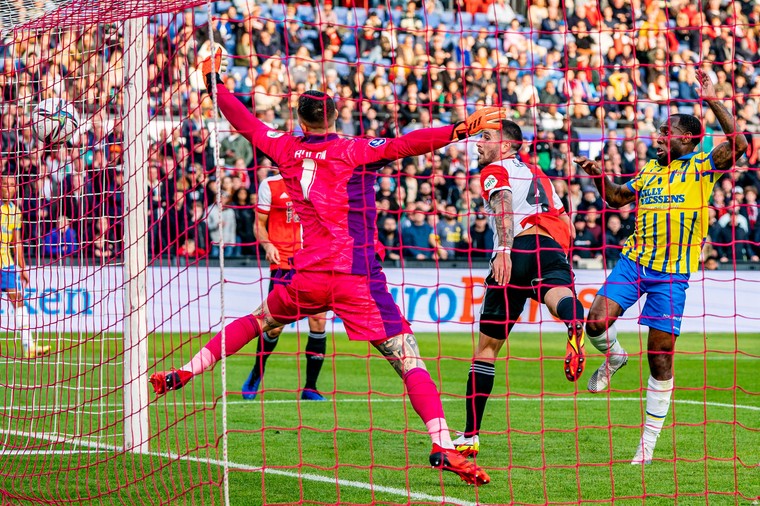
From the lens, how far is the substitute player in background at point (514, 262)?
23.0 ft

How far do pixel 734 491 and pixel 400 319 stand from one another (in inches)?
83.5

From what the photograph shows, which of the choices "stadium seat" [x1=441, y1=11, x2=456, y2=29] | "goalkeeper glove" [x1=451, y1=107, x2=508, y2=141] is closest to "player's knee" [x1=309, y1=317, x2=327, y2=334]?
"goalkeeper glove" [x1=451, y1=107, x2=508, y2=141]

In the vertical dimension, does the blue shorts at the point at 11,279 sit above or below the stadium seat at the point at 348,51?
below

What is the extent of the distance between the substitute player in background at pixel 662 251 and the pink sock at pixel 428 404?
170cm

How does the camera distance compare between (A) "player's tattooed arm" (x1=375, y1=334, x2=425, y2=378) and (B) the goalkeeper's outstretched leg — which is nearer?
(B) the goalkeeper's outstretched leg

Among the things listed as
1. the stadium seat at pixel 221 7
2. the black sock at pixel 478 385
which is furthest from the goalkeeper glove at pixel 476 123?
the stadium seat at pixel 221 7

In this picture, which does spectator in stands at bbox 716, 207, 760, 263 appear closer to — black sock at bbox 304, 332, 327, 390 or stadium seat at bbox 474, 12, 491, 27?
stadium seat at bbox 474, 12, 491, 27

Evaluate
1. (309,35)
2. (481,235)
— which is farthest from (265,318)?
(309,35)

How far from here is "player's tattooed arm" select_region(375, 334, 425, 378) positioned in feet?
20.0

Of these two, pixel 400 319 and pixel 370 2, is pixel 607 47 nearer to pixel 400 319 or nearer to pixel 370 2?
pixel 370 2

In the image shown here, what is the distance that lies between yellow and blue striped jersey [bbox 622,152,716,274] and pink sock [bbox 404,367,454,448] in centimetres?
207

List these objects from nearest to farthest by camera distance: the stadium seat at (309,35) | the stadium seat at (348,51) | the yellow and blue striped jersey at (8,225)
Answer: the yellow and blue striped jersey at (8,225) → the stadium seat at (309,35) → the stadium seat at (348,51)

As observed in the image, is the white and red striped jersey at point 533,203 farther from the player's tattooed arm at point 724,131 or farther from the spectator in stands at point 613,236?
the spectator in stands at point 613,236

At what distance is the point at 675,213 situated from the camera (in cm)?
725
